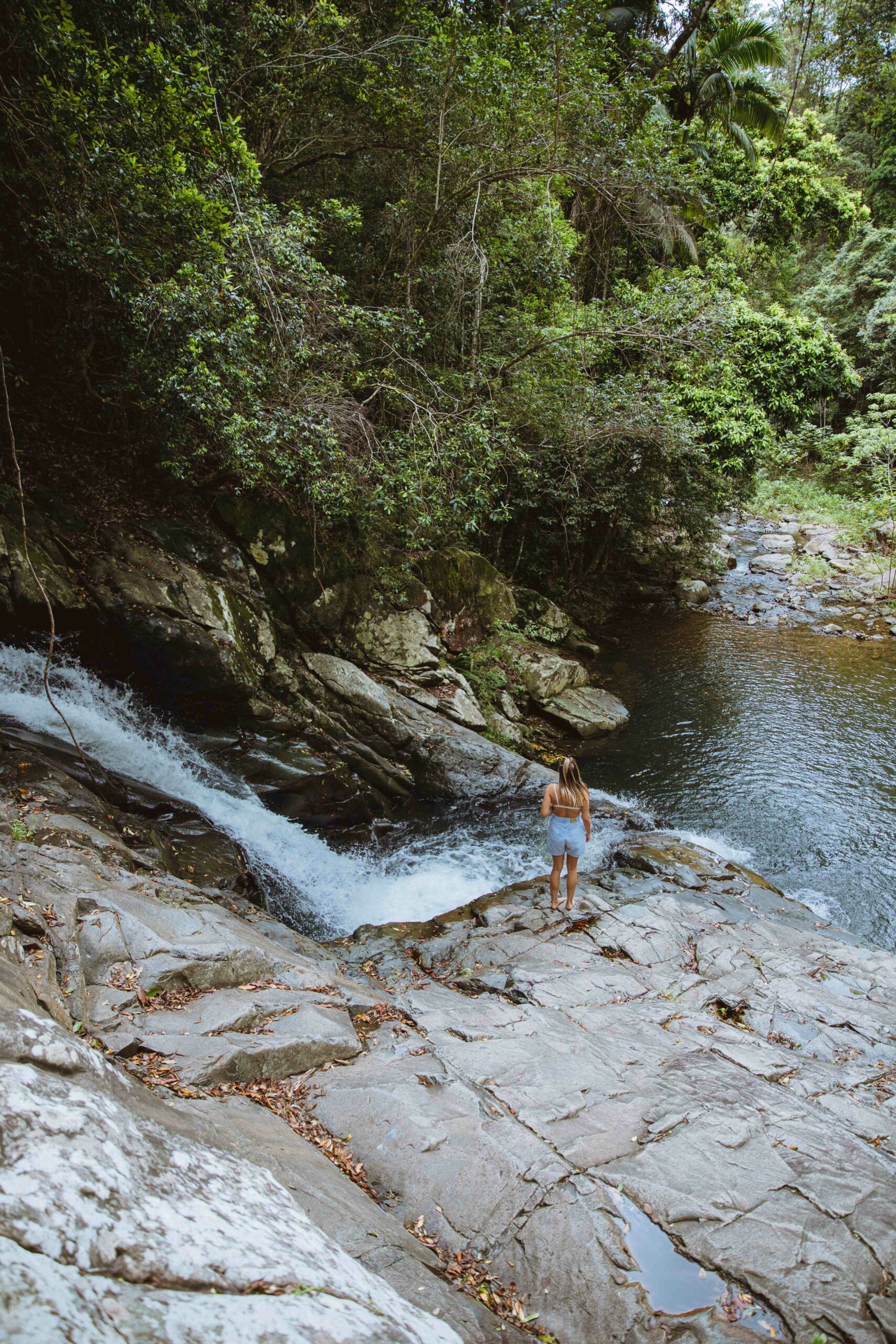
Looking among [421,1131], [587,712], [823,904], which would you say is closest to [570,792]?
[421,1131]

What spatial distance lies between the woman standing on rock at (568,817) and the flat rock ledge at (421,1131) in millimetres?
977

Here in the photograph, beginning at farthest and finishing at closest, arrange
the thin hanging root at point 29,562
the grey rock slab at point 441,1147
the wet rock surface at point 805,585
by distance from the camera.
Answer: the wet rock surface at point 805,585
the thin hanging root at point 29,562
the grey rock slab at point 441,1147

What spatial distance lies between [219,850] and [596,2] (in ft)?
48.5

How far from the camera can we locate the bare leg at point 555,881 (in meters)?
7.62

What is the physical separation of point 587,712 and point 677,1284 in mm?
10867

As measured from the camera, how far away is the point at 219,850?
7.73 meters

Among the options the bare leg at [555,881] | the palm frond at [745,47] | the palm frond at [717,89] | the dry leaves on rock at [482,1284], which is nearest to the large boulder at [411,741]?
the bare leg at [555,881]

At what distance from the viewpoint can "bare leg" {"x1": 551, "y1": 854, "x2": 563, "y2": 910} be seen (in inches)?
300

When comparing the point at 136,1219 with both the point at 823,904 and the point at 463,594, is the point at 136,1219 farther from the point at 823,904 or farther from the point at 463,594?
the point at 463,594

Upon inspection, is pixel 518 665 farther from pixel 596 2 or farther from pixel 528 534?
pixel 596 2

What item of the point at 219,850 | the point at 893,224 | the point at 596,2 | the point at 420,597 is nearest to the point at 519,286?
the point at 596,2

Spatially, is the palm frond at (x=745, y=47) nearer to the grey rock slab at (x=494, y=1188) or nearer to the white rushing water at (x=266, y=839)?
the white rushing water at (x=266, y=839)

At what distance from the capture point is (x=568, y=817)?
7328 mm

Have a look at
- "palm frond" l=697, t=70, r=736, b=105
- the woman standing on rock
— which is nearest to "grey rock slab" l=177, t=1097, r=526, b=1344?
the woman standing on rock
